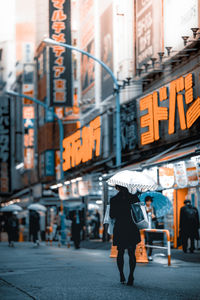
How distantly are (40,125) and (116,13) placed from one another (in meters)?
24.8

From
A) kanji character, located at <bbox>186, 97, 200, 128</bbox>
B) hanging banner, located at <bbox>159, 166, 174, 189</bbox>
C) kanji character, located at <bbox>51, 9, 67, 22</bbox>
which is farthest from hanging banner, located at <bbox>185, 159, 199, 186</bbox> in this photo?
kanji character, located at <bbox>51, 9, 67, 22</bbox>

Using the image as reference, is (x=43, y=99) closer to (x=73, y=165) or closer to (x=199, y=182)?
(x=73, y=165)

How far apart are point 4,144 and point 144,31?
39.9 m

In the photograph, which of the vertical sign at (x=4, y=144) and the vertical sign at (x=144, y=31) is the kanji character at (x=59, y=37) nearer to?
the vertical sign at (x=144, y=31)

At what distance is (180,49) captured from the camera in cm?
2592

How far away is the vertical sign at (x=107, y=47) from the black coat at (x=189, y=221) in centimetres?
1520

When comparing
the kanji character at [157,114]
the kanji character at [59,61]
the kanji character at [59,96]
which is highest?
the kanji character at [59,61]

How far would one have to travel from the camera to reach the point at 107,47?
37812mm

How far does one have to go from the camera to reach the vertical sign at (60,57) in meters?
37.7

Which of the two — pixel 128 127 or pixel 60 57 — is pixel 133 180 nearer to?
pixel 128 127

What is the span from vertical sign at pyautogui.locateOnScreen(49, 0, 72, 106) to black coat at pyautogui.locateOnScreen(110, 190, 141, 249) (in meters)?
26.0

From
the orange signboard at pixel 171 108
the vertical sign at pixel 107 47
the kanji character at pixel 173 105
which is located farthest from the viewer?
the vertical sign at pixel 107 47

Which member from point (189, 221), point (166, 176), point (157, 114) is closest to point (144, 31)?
point (157, 114)

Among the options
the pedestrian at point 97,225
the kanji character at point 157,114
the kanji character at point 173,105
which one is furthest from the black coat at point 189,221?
the pedestrian at point 97,225
